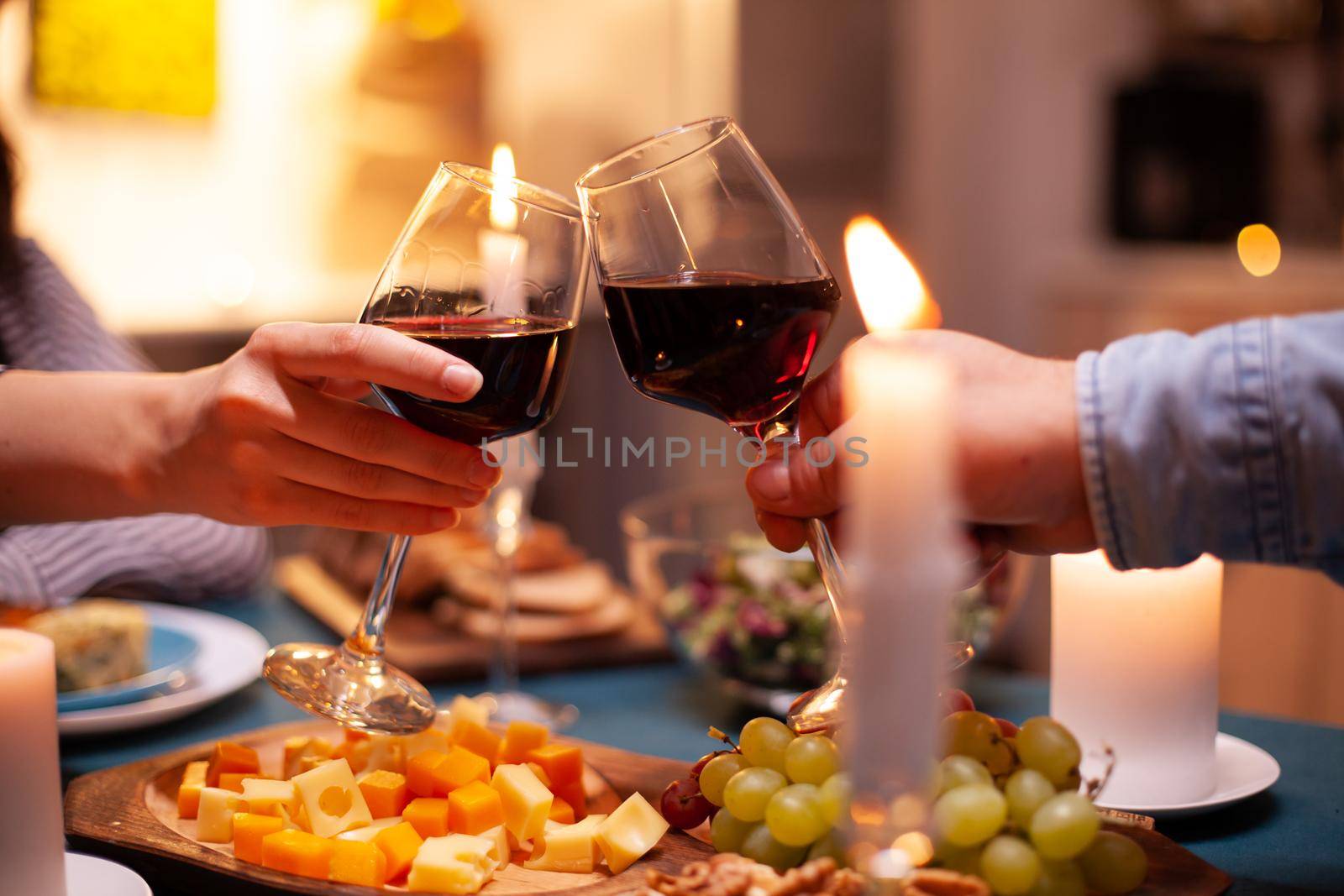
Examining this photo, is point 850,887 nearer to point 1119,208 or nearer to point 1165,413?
point 1165,413

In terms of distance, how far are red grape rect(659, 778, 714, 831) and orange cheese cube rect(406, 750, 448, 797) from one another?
0.50ft

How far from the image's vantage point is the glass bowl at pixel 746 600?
3.96 feet

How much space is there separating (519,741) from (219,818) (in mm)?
207

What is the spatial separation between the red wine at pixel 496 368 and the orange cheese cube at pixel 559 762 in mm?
225

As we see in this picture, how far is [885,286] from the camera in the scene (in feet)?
2.32

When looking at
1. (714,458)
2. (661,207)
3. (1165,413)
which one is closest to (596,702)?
(661,207)

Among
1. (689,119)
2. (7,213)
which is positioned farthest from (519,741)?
(689,119)

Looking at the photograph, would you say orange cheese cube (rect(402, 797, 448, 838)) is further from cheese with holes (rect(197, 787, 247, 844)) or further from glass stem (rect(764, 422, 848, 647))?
glass stem (rect(764, 422, 848, 647))

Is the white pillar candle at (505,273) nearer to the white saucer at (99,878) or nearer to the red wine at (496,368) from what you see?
the red wine at (496,368)

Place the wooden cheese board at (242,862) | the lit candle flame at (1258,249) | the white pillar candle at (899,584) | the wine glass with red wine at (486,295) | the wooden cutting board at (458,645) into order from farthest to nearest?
the lit candle flame at (1258,249) → the wooden cutting board at (458,645) → the wine glass with red wine at (486,295) → the wooden cheese board at (242,862) → the white pillar candle at (899,584)

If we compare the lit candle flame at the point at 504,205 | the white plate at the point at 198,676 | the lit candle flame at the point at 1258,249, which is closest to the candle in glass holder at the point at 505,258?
the lit candle flame at the point at 504,205

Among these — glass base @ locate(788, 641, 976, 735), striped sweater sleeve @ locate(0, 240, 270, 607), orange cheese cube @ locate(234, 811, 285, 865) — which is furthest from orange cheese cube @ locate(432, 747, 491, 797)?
striped sweater sleeve @ locate(0, 240, 270, 607)

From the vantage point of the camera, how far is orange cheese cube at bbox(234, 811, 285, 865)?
771 millimetres

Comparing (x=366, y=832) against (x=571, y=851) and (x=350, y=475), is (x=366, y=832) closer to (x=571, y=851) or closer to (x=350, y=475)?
(x=571, y=851)
